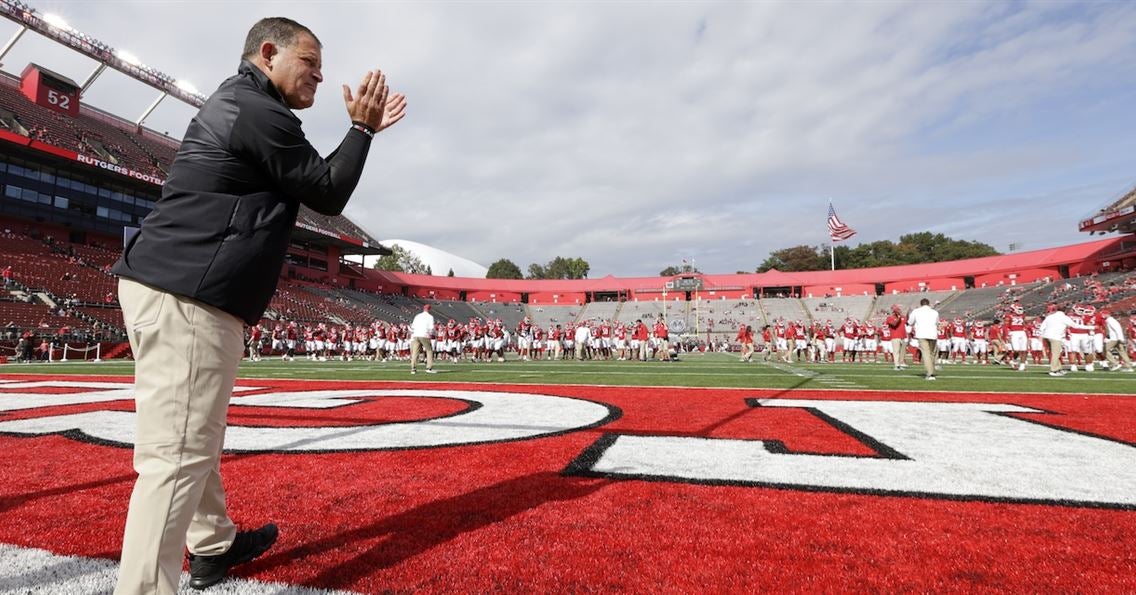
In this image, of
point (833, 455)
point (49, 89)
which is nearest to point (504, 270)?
point (49, 89)

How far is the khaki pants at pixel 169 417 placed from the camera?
137 centimetres

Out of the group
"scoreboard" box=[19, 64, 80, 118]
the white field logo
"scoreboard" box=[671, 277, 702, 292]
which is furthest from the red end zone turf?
"scoreboard" box=[671, 277, 702, 292]

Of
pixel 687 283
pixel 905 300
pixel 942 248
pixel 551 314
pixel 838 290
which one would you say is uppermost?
pixel 942 248

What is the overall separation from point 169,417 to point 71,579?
0.70 meters

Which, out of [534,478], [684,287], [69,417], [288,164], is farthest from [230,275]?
[684,287]

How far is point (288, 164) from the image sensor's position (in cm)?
161

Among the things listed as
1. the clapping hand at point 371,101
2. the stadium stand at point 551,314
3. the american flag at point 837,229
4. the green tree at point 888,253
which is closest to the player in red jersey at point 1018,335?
the clapping hand at point 371,101

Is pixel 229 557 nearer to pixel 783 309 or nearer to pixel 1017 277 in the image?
pixel 783 309

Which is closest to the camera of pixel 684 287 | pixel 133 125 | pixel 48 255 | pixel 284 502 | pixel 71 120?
pixel 284 502

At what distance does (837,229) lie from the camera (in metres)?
46.1

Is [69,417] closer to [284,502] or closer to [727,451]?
[284,502]

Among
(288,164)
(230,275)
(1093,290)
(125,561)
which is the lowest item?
(125,561)

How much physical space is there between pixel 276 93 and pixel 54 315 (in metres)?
30.2

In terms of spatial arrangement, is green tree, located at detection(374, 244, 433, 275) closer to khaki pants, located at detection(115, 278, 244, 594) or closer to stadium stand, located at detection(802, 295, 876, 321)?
stadium stand, located at detection(802, 295, 876, 321)
